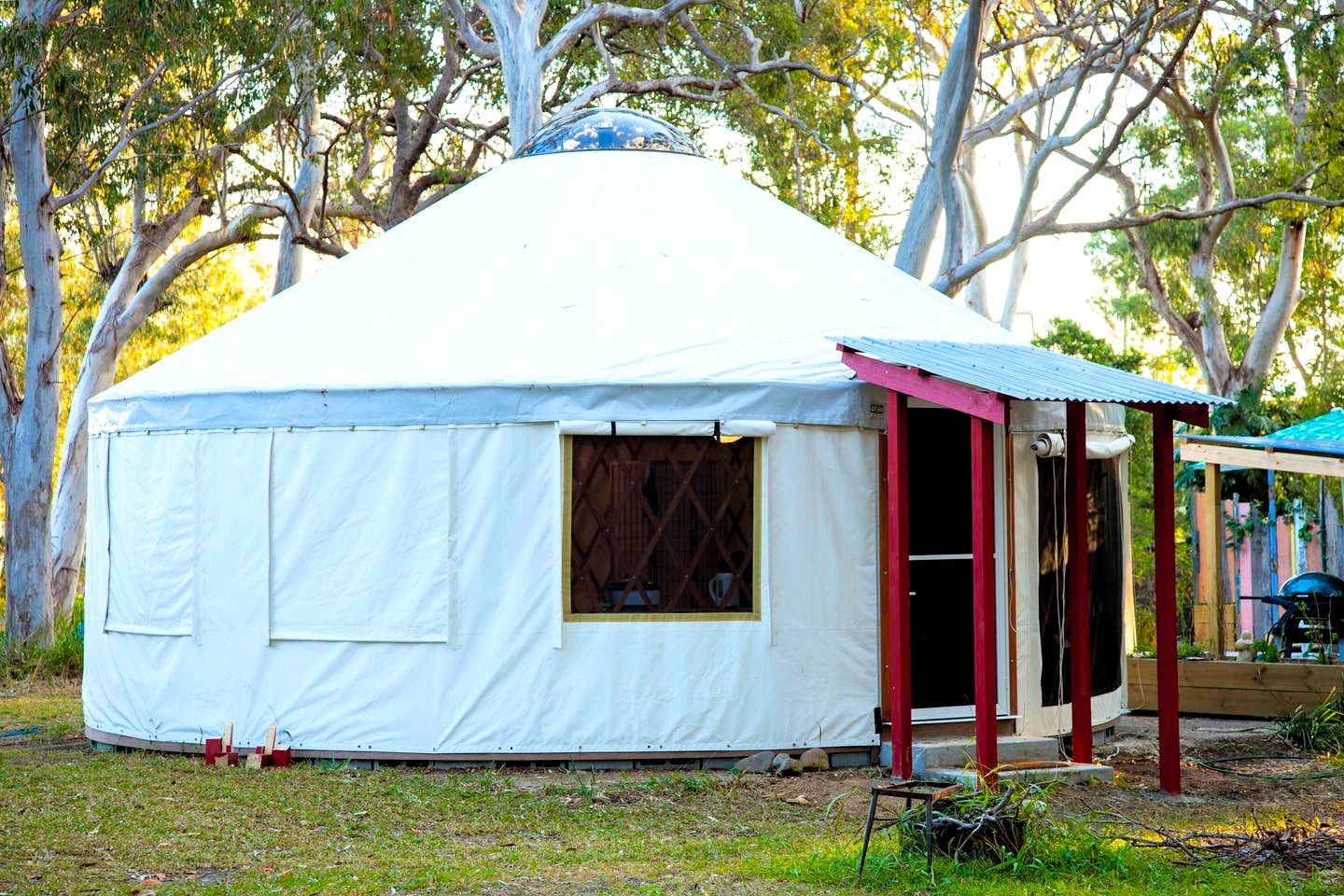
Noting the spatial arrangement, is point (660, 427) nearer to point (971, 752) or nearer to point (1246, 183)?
point (971, 752)

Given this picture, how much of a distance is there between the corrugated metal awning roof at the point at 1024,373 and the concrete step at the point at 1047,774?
157 cm

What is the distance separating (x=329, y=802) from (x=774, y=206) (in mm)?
4425

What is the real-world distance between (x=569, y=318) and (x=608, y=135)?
210 centimetres

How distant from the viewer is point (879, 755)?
7.14 meters

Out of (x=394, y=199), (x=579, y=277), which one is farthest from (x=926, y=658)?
(x=394, y=199)

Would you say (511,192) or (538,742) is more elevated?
(511,192)

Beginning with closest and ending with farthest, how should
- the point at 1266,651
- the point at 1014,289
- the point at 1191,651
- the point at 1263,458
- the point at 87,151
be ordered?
the point at 1266,651
the point at 1263,458
the point at 1191,651
the point at 87,151
the point at 1014,289

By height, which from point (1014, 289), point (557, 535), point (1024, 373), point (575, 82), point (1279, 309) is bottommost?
point (557, 535)

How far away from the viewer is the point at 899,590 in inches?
258

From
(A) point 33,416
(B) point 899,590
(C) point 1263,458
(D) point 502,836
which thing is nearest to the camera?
(D) point 502,836

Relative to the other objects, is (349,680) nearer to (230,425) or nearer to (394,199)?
(230,425)

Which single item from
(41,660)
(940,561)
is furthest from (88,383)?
(940,561)

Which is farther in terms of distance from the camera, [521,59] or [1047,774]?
[521,59]

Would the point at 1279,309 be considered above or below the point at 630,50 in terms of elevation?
below
